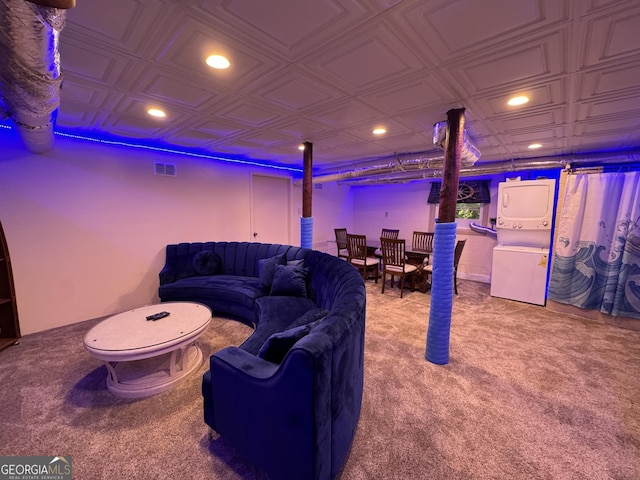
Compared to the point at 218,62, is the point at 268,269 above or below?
below

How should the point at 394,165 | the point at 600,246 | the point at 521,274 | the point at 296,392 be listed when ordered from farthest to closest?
the point at 394,165
the point at 521,274
the point at 600,246
the point at 296,392

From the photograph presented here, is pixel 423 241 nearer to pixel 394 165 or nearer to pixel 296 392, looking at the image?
pixel 394 165

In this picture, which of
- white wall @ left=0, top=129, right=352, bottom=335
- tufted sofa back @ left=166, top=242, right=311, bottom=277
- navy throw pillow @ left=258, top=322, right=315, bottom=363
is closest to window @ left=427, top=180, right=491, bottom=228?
tufted sofa back @ left=166, top=242, right=311, bottom=277

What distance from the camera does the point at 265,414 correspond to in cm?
125

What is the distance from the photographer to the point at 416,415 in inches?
71.2

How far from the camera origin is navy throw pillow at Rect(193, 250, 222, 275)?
3.76 meters

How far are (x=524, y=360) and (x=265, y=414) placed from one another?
2.60 meters

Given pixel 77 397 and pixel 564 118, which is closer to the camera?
pixel 77 397

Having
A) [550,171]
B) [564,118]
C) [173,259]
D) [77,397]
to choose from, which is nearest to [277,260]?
[173,259]

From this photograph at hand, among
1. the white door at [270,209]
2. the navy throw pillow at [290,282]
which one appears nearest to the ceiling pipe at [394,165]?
the white door at [270,209]

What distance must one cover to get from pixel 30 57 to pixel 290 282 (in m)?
2.44

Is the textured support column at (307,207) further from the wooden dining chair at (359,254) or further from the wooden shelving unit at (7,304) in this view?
the wooden shelving unit at (7,304)

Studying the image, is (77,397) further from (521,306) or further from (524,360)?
(521,306)

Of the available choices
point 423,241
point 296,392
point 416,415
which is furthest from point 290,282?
point 423,241
